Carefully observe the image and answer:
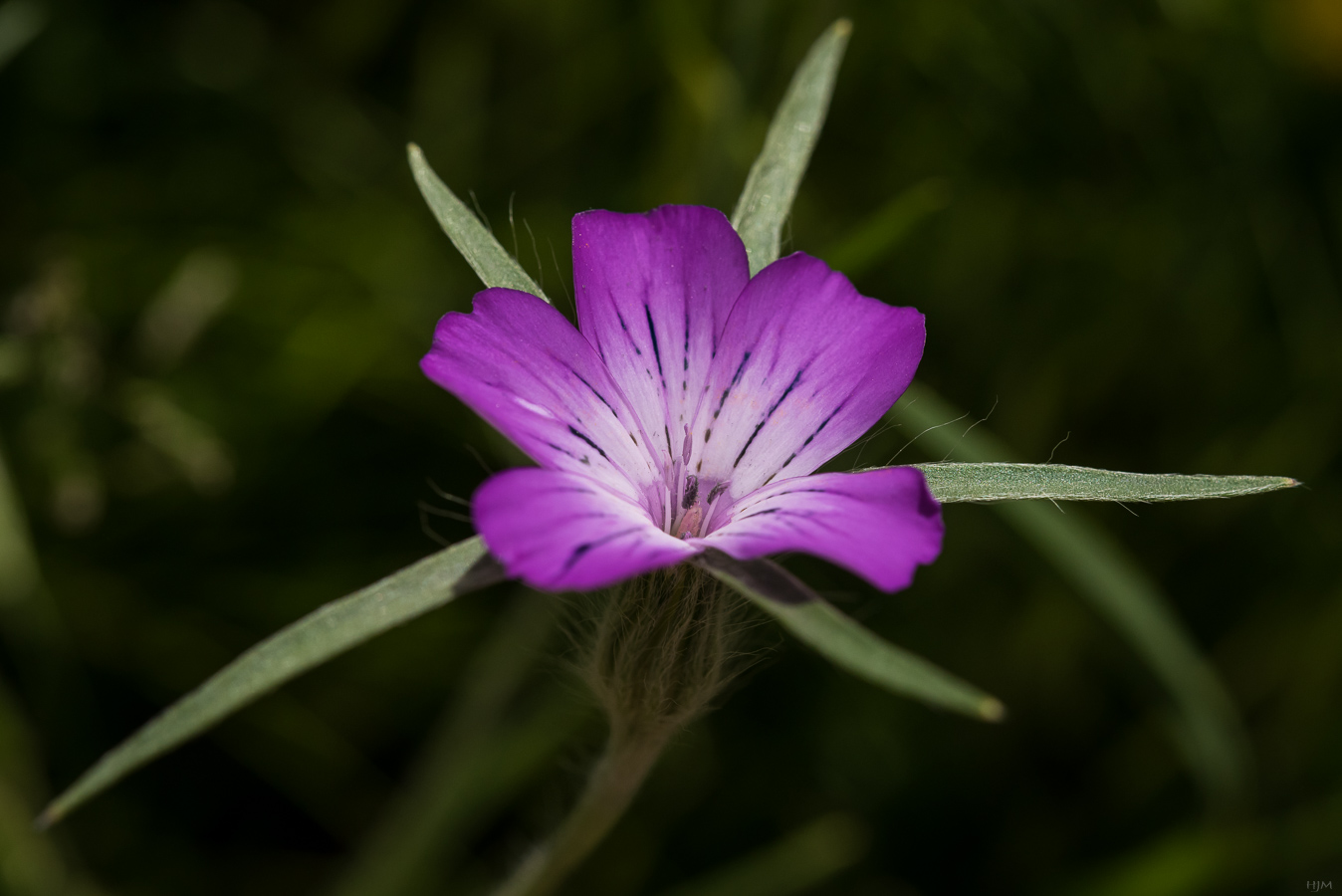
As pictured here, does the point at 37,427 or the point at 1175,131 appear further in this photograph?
the point at 1175,131

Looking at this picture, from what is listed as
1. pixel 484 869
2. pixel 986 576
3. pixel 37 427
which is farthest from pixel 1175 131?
pixel 37 427

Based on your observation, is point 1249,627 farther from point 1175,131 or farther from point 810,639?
point 810,639

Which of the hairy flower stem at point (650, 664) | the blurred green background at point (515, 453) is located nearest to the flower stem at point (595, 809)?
the hairy flower stem at point (650, 664)

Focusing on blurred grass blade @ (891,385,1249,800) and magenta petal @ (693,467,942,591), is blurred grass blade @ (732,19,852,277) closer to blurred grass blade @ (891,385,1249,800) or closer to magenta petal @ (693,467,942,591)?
magenta petal @ (693,467,942,591)

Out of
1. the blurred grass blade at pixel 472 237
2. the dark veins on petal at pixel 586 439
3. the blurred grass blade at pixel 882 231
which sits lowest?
the dark veins on petal at pixel 586 439

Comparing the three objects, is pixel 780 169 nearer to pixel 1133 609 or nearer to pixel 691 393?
pixel 691 393

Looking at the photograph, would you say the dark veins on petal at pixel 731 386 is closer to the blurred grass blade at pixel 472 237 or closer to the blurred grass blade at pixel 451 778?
the blurred grass blade at pixel 472 237
